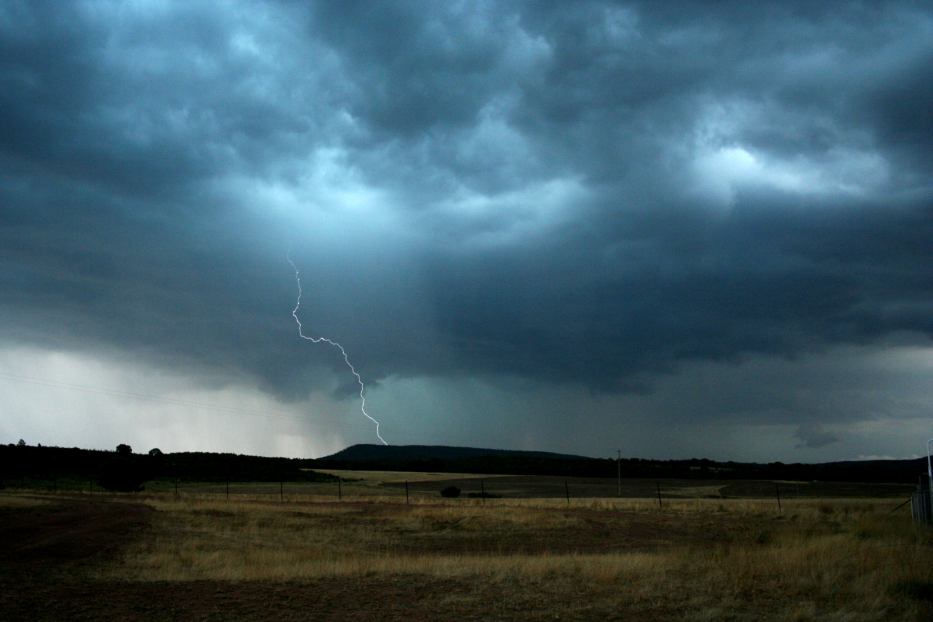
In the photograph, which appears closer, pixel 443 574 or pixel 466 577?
pixel 466 577

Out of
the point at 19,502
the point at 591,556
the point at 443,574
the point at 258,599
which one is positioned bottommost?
the point at 591,556

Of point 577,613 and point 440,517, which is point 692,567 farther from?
point 440,517

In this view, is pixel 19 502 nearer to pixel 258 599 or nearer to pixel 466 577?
pixel 258 599

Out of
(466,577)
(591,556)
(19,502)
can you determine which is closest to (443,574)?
(466,577)

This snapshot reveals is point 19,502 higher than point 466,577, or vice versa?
point 19,502

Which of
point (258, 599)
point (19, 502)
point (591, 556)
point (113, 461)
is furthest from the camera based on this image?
point (113, 461)

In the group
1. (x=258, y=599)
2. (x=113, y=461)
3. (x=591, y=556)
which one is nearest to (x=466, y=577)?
(x=258, y=599)

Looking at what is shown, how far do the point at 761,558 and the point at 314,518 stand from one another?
2833 cm

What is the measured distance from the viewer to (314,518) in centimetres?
4362

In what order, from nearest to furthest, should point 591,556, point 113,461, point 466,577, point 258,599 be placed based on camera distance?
point 258,599
point 466,577
point 591,556
point 113,461

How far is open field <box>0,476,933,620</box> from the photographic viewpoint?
14617mm

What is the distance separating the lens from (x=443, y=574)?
19625mm

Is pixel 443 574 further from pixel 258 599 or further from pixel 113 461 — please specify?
pixel 113 461

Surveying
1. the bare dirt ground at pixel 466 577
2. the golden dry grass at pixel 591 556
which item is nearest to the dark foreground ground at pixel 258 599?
the bare dirt ground at pixel 466 577
